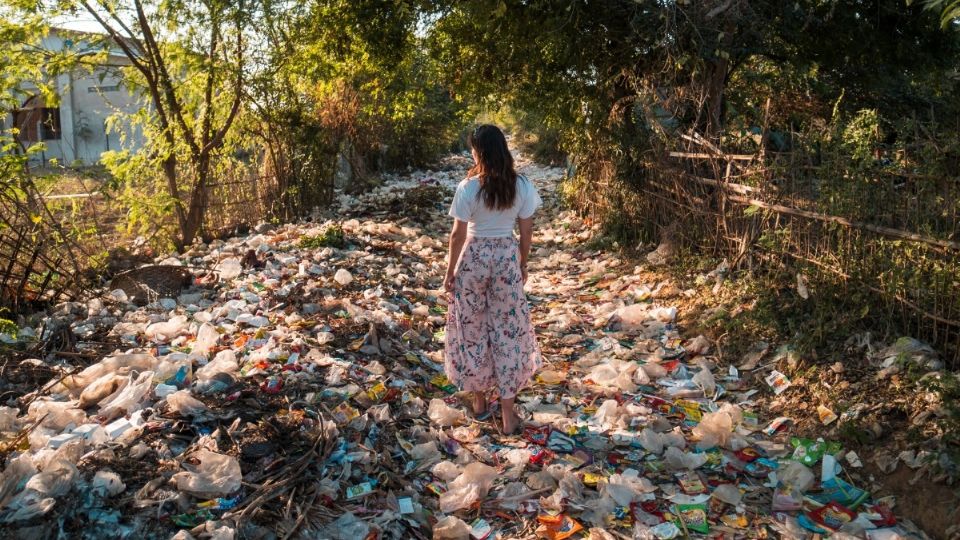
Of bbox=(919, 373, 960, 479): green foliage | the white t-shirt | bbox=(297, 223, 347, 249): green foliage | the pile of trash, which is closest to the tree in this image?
bbox=(297, 223, 347, 249): green foliage

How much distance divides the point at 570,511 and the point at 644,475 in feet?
1.76

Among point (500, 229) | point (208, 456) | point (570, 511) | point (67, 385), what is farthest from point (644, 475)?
point (67, 385)

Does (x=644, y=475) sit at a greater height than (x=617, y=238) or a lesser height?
lesser

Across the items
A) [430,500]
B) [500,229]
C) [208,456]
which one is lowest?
[430,500]

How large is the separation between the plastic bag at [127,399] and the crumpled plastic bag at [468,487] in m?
1.58

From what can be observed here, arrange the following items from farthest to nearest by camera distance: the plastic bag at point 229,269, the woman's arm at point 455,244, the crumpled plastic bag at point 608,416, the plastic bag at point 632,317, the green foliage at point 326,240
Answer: the green foliage at point 326,240, the plastic bag at point 229,269, the plastic bag at point 632,317, the crumpled plastic bag at point 608,416, the woman's arm at point 455,244

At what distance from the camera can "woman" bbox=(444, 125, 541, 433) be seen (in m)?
3.41

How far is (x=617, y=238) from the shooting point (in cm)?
802

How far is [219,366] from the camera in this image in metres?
3.88

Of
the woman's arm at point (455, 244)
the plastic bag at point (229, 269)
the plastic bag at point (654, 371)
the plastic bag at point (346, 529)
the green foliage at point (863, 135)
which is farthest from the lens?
the plastic bag at point (229, 269)

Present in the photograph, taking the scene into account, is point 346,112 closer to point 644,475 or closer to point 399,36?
point 399,36

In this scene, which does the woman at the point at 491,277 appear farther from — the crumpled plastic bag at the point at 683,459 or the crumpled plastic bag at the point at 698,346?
the crumpled plastic bag at the point at 698,346

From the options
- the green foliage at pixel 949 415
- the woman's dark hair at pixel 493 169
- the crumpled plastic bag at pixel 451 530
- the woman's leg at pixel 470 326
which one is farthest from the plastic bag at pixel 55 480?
the green foliage at pixel 949 415

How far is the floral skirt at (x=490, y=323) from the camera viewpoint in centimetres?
355
